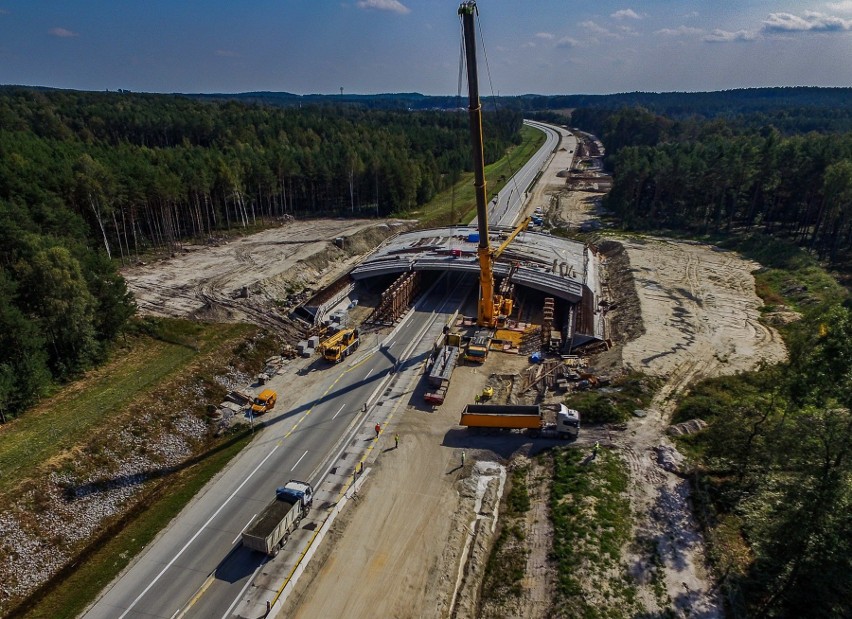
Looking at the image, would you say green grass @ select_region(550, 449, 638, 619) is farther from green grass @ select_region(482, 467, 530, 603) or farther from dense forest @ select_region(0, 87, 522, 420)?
dense forest @ select_region(0, 87, 522, 420)

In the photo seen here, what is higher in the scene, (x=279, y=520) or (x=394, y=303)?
(x=394, y=303)

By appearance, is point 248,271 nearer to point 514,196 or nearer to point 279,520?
point 279,520

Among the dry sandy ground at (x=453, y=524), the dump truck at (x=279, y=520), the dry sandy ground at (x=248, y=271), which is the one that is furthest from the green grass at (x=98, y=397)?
the dry sandy ground at (x=453, y=524)

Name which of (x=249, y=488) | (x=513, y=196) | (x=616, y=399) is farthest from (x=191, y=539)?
(x=513, y=196)

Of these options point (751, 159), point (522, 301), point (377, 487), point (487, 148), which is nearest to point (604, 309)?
point (522, 301)

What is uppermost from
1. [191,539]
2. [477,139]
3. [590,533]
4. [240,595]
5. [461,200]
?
[477,139]

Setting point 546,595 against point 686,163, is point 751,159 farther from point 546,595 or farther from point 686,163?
point 546,595

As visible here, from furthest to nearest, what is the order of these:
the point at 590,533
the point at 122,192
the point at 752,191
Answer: the point at 752,191 < the point at 122,192 < the point at 590,533

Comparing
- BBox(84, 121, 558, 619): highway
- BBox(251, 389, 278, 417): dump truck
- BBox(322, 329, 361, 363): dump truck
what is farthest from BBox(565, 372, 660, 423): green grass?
BBox(251, 389, 278, 417): dump truck
